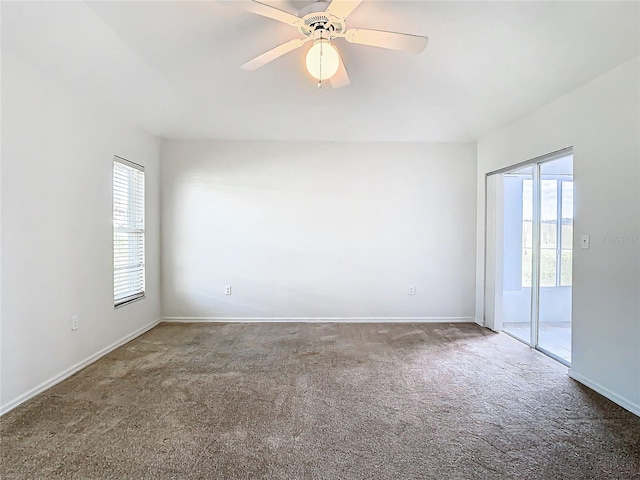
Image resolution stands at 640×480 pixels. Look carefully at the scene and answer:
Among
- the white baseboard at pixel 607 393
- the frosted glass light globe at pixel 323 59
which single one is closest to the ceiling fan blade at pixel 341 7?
the frosted glass light globe at pixel 323 59

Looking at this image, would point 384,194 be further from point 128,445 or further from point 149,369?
point 128,445

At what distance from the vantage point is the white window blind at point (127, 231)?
3885 mm

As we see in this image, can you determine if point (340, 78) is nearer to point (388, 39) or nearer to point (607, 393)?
point (388, 39)

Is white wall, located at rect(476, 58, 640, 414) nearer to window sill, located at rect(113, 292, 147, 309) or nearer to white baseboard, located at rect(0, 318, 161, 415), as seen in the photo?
white baseboard, located at rect(0, 318, 161, 415)

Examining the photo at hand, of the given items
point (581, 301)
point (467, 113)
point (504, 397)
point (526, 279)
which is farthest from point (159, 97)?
point (526, 279)

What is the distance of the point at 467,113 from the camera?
154 inches

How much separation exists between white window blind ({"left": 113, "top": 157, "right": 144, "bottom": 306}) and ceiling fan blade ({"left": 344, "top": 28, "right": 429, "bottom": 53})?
2.89 metres

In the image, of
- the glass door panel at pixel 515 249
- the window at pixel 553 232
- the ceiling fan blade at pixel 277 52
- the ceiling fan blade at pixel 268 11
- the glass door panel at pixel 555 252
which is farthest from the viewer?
the glass door panel at pixel 515 249

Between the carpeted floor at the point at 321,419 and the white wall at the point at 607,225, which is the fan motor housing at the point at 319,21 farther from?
the carpeted floor at the point at 321,419

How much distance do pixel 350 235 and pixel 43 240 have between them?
3292 mm

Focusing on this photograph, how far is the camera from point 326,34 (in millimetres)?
2137

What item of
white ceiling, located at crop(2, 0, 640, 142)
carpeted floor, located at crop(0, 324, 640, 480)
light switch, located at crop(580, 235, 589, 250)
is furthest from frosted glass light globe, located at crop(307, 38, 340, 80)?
light switch, located at crop(580, 235, 589, 250)

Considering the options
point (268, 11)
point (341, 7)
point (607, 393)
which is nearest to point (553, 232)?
point (607, 393)

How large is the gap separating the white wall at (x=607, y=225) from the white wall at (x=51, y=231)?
424cm
